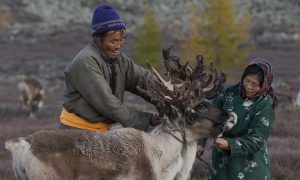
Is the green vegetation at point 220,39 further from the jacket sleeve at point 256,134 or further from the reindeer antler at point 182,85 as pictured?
the reindeer antler at point 182,85

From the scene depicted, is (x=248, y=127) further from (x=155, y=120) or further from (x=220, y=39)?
(x=220, y=39)

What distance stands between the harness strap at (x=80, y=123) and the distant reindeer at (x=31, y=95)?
1740 cm

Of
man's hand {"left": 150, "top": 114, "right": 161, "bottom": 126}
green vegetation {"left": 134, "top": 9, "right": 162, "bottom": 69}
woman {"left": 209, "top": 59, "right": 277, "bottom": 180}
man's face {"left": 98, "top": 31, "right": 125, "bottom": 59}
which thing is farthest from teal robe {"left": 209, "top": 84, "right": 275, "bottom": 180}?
green vegetation {"left": 134, "top": 9, "right": 162, "bottom": 69}

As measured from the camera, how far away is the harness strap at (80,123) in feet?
19.8

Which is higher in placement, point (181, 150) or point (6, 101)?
point (181, 150)

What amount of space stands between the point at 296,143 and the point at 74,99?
358 inches

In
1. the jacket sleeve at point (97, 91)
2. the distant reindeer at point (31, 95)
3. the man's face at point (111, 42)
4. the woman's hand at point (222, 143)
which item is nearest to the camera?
the jacket sleeve at point (97, 91)

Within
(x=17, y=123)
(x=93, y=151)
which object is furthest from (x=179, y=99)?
(x=17, y=123)

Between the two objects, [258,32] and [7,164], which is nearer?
[7,164]

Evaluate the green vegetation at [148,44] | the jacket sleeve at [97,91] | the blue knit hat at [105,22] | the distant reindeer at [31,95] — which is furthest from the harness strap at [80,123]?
the green vegetation at [148,44]

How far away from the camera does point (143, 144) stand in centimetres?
571

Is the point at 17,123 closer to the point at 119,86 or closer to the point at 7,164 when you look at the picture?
the point at 7,164

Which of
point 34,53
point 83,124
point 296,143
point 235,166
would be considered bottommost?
point 34,53

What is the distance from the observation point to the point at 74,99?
19.6 feet
